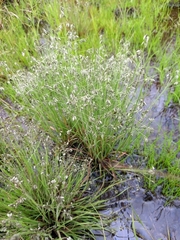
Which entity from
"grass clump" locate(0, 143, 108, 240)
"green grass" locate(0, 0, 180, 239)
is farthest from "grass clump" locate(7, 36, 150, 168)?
"grass clump" locate(0, 143, 108, 240)

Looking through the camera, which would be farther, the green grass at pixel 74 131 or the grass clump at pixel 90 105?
the grass clump at pixel 90 105

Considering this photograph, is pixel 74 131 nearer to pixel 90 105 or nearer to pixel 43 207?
pixel 90 105

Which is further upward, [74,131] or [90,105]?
[90,105]

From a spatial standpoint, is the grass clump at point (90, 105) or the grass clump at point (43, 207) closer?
the grass clump at point (43, 207)

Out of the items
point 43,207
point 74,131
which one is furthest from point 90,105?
point 43,207

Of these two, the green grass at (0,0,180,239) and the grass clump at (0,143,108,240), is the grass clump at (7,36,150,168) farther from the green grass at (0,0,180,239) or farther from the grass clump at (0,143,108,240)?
the grass clump at (0,143,108,240)

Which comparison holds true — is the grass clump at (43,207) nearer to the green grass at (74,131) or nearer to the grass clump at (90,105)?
the green grass at (74,131)

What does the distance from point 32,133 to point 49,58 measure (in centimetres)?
68

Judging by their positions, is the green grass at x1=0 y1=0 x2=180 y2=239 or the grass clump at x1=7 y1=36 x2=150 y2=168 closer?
the green grass at x1=0 y1=0 x2=180 y2=239

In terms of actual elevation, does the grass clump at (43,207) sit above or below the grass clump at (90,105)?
below

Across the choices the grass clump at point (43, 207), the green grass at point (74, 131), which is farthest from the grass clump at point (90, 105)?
the grass clump at point (43, 207)

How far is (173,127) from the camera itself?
2.40 metres

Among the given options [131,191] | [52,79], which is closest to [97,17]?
[52,79]

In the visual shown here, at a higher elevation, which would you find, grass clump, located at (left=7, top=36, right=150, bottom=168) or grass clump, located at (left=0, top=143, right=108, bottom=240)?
grass clump, located at (left=7, top=36, right=150, bottom=168)
